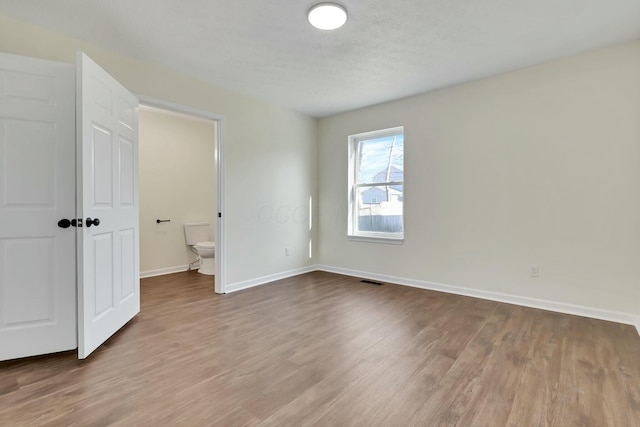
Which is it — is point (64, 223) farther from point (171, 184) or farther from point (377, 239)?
point (377, 239)

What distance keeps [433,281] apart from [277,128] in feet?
9.65

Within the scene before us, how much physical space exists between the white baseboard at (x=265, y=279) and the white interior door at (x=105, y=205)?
110 cm

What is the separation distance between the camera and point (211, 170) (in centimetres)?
523

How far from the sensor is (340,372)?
188cm

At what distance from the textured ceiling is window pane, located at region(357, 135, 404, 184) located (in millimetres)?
1034

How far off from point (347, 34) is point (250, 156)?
1.98m

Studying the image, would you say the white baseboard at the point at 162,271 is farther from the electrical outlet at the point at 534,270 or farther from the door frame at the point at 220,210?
the electrical outlet at the point at 534,270

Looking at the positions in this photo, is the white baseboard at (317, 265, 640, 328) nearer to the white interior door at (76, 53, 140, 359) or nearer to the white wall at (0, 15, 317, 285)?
the white wall at (0, 15, 317, 285)

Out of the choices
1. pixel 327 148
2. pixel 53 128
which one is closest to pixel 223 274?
pixel 53 128

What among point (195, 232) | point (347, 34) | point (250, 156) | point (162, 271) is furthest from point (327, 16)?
point (162, 271)

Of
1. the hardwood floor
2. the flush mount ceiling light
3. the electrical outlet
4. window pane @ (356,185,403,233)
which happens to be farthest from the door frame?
the electrical outlet

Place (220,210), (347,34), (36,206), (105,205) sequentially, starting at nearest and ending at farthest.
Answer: (36,206)
(105,205)
(347,34)
(220,210)

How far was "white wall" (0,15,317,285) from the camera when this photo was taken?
9.09 ft

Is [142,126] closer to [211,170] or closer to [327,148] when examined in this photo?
[211,170]
